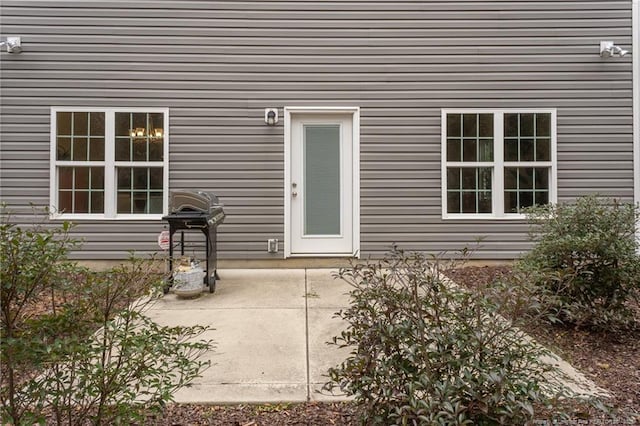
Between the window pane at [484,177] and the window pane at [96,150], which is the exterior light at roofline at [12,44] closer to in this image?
the window pane at [96,150]

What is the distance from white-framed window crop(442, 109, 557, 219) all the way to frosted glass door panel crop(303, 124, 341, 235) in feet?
5.07

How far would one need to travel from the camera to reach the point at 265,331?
3330mm

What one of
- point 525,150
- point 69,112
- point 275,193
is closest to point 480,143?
point 525,150

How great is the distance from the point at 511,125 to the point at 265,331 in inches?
181

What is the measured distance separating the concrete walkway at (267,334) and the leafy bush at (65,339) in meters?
0.67

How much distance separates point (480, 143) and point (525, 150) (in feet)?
2.14

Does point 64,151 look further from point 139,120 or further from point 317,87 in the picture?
point 317,87

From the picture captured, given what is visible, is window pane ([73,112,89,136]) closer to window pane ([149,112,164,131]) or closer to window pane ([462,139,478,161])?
window pane ([149,112,164,131])

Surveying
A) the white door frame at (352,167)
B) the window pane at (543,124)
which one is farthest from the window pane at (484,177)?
the white door frame at (352,167)

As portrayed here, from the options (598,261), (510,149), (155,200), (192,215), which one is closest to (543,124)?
(510,149)

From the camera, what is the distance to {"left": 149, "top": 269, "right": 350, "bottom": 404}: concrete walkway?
7.88 ft

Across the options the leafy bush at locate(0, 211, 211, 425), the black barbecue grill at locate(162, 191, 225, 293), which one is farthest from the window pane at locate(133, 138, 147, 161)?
the leafy bush at locate(0, 211, 211, 425)

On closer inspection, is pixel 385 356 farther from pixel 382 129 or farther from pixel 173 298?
pixel 382 129

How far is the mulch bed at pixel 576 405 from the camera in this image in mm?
2051
